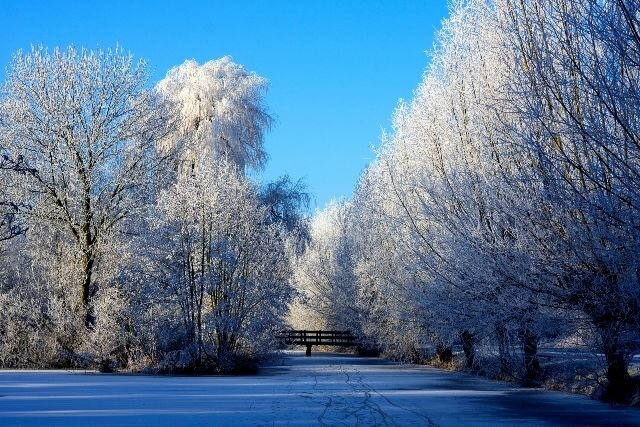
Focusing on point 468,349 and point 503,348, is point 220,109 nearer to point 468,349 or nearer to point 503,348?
point 468,349

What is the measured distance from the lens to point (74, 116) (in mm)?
25250

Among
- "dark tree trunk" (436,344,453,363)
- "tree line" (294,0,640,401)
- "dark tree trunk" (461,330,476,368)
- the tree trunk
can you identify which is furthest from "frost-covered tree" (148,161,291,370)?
"dark tree trunk" (436,344,453,363)

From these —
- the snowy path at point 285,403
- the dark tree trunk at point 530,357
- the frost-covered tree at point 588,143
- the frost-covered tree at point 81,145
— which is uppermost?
the frost-covered tree at point 81,145

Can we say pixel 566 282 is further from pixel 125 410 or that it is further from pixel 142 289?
pixel 142 289

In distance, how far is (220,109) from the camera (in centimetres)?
3136

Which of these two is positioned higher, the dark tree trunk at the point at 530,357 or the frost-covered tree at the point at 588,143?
the frost-covered tree at the point at 588,143

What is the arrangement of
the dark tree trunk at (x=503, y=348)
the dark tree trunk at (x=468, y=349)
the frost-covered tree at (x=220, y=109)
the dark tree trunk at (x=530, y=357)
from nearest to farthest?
the dark tree trunk at (x=530, y=357), the dark tree trunk at (x=503, y=348), the dark tree trunk at (x=468, y=349), the frost-covered tree at (x=220, y=109)

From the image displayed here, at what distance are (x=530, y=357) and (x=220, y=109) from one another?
60.9 ft

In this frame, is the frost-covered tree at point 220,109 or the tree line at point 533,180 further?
the frost-covered tree at point 220,109

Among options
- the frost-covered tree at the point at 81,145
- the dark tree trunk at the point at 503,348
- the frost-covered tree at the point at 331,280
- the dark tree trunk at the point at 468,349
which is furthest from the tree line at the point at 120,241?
the frost-covered tree at the point at 331,280

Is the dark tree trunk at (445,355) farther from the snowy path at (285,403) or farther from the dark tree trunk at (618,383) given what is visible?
the dark tree trunk at (618,383)

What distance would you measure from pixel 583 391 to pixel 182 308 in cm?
1121

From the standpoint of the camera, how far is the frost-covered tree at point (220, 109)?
3080 cm

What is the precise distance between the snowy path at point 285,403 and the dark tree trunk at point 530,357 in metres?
0.62
